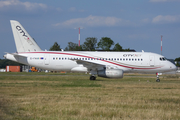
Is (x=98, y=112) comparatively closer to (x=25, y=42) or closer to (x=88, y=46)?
(x=25, y=42)

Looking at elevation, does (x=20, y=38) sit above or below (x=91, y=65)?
above

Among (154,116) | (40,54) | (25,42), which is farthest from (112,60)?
(154,116)

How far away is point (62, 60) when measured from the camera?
2922 centimetres

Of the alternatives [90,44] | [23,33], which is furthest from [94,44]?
[23,33]

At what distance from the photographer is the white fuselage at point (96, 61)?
29.0 m

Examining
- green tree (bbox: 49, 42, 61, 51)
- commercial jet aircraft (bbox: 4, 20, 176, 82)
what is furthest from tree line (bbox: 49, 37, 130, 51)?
commercial jet aircraft (bbox: 4, 20, 176, 82)

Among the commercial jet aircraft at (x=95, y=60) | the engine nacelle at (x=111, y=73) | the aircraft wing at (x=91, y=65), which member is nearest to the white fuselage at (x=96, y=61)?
the commercial jet aircraft at (x=95, y=60)

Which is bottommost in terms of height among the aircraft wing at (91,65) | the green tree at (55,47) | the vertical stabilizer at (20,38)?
the aircraft wing at (91,65)

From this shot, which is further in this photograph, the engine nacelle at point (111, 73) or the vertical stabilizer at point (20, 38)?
the vertical stabilizer at point (20, 38)

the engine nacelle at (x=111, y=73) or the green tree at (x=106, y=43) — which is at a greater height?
the green tree at (x=106, y=43)

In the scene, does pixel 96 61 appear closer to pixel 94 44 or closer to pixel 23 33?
pixel 23 33

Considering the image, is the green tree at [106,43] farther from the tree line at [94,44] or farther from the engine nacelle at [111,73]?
the engine nacelle at [111,73]

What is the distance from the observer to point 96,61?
94.8 feet

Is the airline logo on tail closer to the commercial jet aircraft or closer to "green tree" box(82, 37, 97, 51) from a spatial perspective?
the commercial jet aircraft
